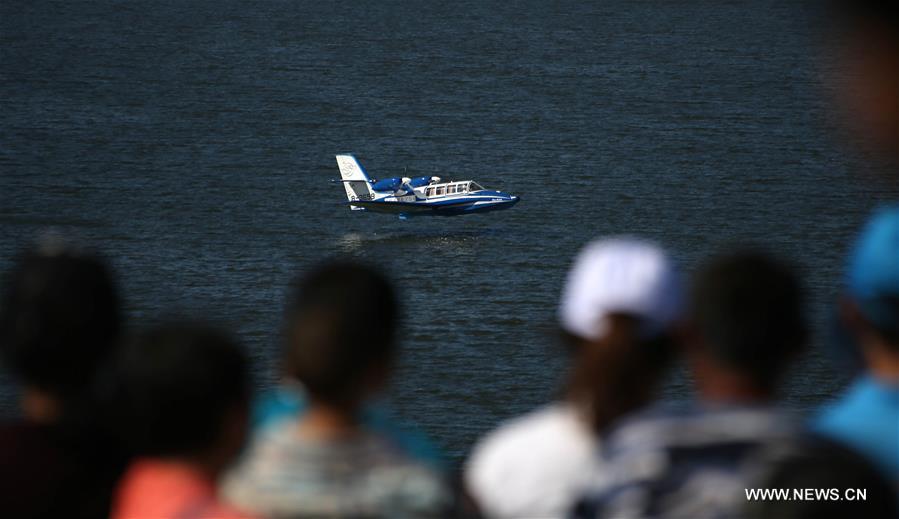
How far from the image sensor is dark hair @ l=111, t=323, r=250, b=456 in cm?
629

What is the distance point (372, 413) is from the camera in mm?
6461

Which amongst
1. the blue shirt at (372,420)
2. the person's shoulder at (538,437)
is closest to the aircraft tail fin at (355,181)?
the blue shirt at (372,420)

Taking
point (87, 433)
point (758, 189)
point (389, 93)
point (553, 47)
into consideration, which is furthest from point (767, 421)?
point (553, 47)

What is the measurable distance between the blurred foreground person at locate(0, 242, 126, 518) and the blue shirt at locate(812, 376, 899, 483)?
10.7 feet

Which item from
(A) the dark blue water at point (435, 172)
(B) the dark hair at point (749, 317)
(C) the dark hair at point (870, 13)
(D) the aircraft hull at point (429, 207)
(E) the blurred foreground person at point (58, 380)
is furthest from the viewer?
(D) the aircraft hull at point (429, 207)

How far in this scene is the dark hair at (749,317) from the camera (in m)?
6.22

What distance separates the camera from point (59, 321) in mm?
6863

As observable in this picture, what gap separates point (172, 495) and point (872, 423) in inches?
119

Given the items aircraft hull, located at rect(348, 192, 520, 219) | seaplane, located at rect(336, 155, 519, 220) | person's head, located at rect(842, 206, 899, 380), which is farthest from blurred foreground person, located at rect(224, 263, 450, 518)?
seaplane, located at rect(336, 155, 519, 220)

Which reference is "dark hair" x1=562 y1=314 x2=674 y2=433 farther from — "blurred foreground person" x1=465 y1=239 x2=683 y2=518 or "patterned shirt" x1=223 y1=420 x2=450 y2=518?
"patterned shirt" x1=223 y1=420 x2=450 y2=518

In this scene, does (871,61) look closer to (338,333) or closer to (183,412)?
(338,333)

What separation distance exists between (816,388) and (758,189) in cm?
5198

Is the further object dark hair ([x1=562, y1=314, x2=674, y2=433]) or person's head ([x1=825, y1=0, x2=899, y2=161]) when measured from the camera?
dark hair ([x1=562, y1=314, x2=674, y2=433])

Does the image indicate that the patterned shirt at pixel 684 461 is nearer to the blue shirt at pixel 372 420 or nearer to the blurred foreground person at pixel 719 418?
the blurred foreground person at pixel 719 418
